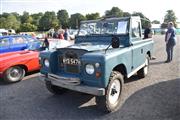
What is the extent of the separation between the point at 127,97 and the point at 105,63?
160 centimetres

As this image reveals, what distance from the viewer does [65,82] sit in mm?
4328

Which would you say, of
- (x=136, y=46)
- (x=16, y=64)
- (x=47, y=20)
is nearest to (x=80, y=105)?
(x=136, y=46)

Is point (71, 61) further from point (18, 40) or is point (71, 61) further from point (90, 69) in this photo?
point (18, 40)

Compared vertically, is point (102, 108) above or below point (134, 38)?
below

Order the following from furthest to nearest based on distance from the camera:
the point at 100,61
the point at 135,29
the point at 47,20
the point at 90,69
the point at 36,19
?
the point at 36,19 → the point at 47,20 → the point at 135,29 → the point at 90,69 → the point at 100,61

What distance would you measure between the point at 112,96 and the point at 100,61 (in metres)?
0.99

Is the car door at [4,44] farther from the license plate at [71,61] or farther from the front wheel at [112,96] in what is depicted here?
the front wheel at [112,96]

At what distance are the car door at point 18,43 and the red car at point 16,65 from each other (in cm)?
222

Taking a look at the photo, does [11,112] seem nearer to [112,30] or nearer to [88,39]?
[88,39]

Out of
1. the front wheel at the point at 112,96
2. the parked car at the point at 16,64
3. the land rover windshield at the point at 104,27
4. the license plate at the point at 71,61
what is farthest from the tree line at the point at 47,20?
the front wheel at the point at 112,96

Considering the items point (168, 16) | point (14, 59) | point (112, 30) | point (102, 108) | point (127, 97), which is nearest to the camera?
point (102, 108)

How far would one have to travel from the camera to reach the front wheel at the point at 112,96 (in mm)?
4152

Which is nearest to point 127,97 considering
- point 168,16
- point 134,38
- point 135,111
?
point 135,111

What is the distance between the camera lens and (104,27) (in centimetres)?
564
